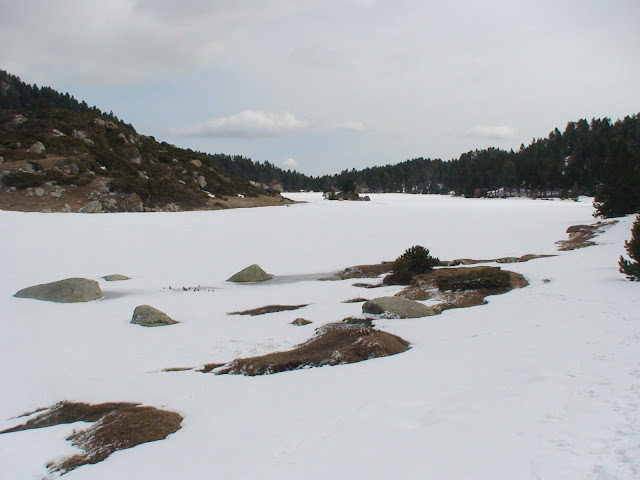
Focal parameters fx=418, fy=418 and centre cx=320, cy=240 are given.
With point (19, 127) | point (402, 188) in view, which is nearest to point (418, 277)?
point (19, 127)

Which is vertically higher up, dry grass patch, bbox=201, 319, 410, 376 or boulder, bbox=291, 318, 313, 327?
dry grass patch, bbox=201, 319, 410, 376

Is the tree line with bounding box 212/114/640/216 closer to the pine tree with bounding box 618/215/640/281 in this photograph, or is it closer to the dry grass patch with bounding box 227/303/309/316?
the pine tree with bounding box 618/215/640/281

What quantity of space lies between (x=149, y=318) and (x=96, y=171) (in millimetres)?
43296

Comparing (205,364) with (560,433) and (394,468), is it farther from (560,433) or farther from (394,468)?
(560,433)

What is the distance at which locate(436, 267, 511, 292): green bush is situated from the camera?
14.3 metres

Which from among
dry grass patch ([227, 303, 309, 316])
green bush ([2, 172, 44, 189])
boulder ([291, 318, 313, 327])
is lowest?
dry grass patch ([227, 303, 309, 316])

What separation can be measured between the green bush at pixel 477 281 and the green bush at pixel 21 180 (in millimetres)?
42928

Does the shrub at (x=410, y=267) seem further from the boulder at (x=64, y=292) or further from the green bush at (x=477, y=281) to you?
the boulder at (x=64, y=292)

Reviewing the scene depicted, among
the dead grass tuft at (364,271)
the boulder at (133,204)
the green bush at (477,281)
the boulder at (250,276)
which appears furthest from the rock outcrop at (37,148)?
the green bush at (477,281)

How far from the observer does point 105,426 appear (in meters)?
6.12

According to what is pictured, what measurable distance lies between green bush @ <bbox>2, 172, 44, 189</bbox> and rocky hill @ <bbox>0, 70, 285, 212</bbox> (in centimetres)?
8

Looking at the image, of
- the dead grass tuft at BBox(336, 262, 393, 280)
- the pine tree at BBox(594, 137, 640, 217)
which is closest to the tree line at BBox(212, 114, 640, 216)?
the pine tree at BBox(594, 137, 640, 217)

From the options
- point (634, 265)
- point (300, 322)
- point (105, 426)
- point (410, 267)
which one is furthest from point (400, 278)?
point (105, 426)

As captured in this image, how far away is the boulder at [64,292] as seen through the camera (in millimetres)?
15566
